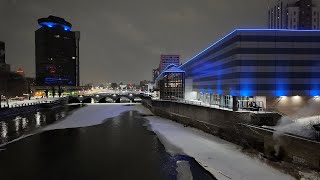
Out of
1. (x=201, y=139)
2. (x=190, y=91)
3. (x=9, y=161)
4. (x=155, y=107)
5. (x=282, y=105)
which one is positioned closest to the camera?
(x=9, y=161)

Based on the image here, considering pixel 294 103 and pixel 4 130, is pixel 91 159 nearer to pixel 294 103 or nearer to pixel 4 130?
pixel 4 130

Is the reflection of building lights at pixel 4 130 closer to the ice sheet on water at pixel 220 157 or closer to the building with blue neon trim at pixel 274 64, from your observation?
the ice sheet on water at pixel 220 157

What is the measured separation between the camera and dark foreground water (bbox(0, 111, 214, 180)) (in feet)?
86.8

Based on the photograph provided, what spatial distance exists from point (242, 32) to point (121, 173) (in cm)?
3187

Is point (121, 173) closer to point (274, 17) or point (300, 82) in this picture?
point (300, 82)

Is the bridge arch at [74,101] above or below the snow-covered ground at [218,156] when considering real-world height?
above

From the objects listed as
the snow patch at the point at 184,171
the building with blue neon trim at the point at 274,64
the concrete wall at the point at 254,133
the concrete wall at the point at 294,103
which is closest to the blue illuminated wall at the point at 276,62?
the building with blue neon trim at the point at 274,64

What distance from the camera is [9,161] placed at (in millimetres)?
30688

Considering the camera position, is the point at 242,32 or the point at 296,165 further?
the point at 242,32

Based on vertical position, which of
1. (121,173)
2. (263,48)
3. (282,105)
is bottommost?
(121,173)

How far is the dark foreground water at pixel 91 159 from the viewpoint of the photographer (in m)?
26.5

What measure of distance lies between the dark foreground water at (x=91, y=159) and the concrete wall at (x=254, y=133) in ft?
24.3

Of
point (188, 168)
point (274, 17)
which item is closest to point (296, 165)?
point (188, 168)

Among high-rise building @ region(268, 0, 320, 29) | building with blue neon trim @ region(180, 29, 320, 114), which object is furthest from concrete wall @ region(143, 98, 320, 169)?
high-rise building @ region(268, 0, 320, 29)
